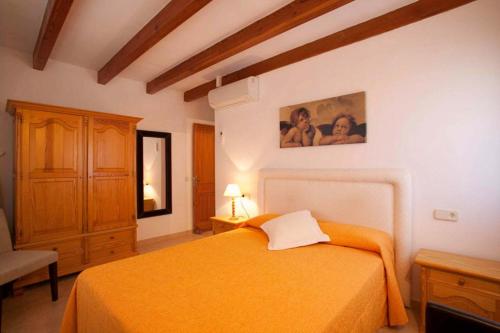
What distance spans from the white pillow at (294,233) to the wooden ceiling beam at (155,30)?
1961mm

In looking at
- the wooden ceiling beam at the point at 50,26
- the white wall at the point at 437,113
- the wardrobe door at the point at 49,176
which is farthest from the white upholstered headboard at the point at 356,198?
the wooden ceiling beam at the point at 50,26

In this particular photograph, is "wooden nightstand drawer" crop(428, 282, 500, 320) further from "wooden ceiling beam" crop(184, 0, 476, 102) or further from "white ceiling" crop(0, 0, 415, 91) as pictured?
"white ceiling" crop(0, 0, 415, 91)

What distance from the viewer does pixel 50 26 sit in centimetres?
217

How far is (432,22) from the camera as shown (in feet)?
6.61

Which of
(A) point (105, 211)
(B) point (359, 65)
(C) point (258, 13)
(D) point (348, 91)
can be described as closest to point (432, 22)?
(B) point (359, 65)

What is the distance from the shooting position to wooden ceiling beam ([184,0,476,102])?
6.46 ft

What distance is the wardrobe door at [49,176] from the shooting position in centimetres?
248

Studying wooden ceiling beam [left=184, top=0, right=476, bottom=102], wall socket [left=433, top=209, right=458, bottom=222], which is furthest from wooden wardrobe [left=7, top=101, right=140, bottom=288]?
wall socket [left=433, top=209, right=458, bottom=222]

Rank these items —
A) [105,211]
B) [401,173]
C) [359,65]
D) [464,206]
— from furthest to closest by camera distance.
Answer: [105,211] → [359,65] → [401,173] → [464,206]

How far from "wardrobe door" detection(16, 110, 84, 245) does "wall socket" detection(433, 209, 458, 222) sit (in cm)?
367

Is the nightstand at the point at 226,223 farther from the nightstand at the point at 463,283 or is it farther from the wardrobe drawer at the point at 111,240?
the nightstand at the point at 463,283

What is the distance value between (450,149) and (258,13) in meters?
2.00

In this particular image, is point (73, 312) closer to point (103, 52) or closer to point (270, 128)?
point (270, 128)

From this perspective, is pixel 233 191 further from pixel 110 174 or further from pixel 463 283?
pixel 463 283
